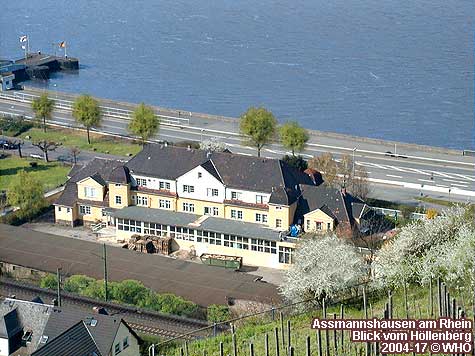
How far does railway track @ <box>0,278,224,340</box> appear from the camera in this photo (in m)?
20.1

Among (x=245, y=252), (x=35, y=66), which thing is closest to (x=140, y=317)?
(x=245, y=252)

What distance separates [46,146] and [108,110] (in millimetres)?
9199

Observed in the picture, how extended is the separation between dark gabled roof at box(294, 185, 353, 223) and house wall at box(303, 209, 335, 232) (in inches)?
5.2

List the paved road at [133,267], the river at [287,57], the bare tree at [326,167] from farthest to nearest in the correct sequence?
the river at [287,57], the bare tree at [326,167], the paved road at [133,267]

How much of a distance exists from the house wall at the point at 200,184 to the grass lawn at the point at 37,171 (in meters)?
6.40

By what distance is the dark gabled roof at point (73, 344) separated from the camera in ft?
56.2

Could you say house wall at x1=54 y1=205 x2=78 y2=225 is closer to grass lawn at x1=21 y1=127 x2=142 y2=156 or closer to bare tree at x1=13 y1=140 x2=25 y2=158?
grass lawn at x1=21 y1=127 x2=142 y2=156

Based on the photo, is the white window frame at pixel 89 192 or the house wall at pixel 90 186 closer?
the house wall at pixel 90 186

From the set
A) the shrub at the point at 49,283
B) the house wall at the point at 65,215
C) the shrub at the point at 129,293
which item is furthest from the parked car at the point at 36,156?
the shrub at the point at 129,293

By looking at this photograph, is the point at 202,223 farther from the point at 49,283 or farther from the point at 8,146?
the point at 8,146

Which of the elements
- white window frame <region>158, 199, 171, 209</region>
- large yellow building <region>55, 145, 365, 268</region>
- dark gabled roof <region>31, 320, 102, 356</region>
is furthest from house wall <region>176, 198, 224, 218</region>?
dark gabled roof <region>31, 320, 102, 356</region>

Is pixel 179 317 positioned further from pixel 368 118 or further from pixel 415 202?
pixel 368 118

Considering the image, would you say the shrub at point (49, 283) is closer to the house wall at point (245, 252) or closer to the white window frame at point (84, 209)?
the house wall at point (245, 252)

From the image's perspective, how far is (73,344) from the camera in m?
17.5
